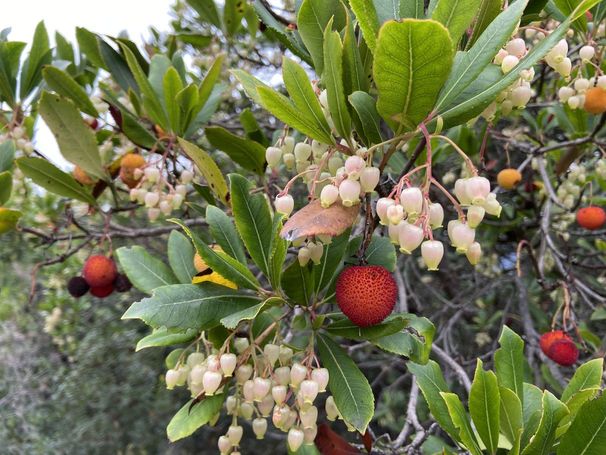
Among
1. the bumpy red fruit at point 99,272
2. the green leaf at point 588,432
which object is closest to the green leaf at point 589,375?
the green leaf at point 588,432

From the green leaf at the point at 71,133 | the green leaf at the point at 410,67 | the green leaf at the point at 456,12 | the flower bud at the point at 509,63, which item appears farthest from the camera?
the green leaf at the point at 71,133

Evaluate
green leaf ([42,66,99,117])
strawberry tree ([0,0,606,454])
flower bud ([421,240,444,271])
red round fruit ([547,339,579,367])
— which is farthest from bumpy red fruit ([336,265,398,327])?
green leaf ([42,66,99,117])

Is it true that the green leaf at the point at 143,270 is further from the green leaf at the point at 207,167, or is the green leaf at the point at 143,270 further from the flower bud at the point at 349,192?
the flower bud at the point at 349,192

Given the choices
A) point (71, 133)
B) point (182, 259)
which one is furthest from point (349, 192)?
point (71, 133)

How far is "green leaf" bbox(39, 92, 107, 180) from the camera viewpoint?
1719 millimetres

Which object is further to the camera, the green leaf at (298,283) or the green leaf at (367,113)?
the green leaf at (298,283)

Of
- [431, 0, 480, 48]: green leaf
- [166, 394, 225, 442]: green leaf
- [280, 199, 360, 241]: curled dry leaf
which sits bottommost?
[166, 394, 225, 442]: green leaf

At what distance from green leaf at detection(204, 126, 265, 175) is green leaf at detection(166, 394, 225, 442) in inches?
32.5

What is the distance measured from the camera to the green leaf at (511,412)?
38.3 inches

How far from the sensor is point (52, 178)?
1856 millimetres

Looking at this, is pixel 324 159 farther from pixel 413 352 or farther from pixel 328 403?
pixel 328 403

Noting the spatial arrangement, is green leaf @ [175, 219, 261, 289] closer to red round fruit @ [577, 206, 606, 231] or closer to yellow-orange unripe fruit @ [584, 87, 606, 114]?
yellow-orange unripe fruit @ [584, 87, 606, 114]

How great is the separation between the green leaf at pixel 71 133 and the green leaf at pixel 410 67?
1325 mm

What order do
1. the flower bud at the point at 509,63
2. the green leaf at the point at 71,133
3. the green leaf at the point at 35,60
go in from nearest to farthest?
the flower bud at the point at 509,63 → the green leaf at the point at 71,133 → the green leaf at the point at 35,60
